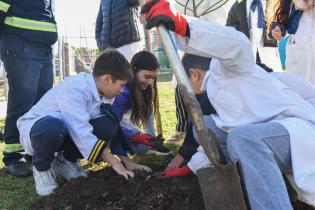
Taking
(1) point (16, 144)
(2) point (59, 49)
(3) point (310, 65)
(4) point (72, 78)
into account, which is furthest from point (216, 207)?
(2) point (59, 49)

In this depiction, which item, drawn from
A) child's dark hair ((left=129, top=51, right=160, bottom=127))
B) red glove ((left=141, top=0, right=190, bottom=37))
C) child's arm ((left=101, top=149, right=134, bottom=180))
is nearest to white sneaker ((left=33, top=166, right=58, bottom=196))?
child's arm ((left=101, top=149, right=134, bottom=180))

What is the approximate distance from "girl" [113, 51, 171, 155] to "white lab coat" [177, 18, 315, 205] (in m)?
1.21

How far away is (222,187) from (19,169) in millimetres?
1905

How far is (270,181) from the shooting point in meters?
1.72

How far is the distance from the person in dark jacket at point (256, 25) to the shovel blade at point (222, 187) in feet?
7.99

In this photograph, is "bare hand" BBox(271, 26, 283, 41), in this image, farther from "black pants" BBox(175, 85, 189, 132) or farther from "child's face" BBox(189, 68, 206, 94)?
"child's face" BBox(189, 68, 206, 94)

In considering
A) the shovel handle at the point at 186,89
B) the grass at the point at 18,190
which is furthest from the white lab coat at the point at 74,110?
the shovel handle at the point at 186,89

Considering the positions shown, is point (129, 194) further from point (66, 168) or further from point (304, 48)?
point (304, 48)

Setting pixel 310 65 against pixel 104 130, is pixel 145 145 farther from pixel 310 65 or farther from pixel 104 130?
pixel 310 65

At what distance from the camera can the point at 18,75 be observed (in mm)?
3184

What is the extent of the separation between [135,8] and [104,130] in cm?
181

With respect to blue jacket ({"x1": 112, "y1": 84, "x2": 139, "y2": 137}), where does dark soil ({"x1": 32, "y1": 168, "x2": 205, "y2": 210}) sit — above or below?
below

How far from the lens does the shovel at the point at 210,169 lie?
1.78 meters

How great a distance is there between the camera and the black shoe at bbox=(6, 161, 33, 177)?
3.17 m
